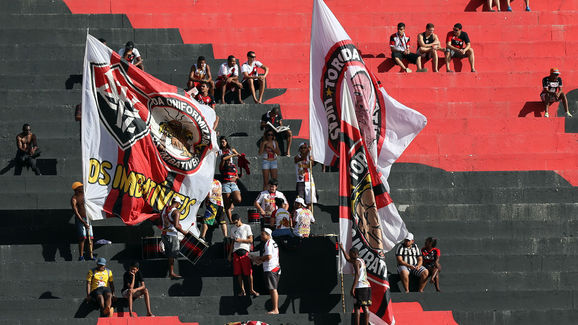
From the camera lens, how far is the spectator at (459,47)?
2853 centimetres

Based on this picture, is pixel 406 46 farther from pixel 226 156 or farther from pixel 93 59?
pixel 93 59

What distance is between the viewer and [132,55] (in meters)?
27.1

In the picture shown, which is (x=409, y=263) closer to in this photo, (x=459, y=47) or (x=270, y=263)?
(x=270, y=263)

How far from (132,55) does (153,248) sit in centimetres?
629

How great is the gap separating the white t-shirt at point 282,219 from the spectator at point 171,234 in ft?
5.28

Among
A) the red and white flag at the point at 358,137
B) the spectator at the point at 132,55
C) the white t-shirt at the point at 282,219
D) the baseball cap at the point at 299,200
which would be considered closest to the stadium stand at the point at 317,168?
the white t-shirt at the point at 282,219

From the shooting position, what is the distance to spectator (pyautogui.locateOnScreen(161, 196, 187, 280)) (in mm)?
21422

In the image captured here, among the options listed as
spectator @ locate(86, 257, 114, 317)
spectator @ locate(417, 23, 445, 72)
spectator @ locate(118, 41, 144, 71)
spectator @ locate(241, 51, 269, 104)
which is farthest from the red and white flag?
spectator @ locate(417, 23, 445, 72)

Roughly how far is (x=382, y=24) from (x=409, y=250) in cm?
961

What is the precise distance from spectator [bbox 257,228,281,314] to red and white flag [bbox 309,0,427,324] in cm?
140

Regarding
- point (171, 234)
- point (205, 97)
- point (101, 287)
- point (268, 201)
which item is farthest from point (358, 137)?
point (205, 97)

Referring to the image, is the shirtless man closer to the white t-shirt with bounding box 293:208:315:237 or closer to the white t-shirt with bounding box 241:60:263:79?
the white t-shirt with bounding box 241:60:263:79

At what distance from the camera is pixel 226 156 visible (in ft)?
77.7

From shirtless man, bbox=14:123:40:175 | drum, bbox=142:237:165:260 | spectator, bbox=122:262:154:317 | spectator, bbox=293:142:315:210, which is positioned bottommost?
spectator, bbox=122:262:154:317
